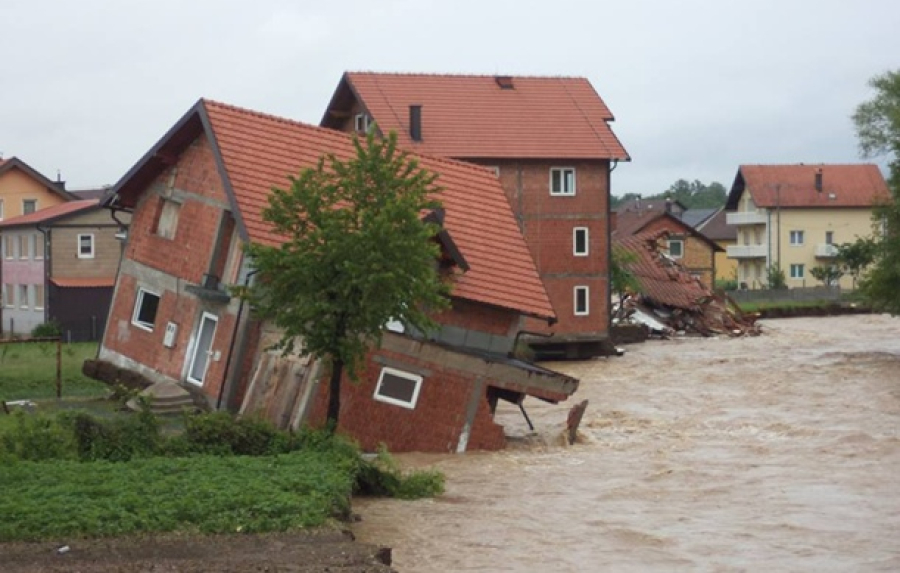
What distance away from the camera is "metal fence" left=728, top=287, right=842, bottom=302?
10319 centimetres

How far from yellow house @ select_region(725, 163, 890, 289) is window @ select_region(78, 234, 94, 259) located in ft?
187

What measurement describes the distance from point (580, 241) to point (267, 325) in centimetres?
3230

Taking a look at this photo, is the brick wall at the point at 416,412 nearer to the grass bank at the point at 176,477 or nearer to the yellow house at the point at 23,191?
the grass bank at the point at 176,477

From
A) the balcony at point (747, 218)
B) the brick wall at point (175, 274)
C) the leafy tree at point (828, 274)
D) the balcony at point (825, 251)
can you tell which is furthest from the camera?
the balcony at point (747, 218)

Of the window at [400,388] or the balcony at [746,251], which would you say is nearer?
the window at [400,388]

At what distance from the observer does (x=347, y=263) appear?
2461 centimetres

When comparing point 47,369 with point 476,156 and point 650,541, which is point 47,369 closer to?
point 476,156

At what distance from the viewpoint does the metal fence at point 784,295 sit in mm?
103188

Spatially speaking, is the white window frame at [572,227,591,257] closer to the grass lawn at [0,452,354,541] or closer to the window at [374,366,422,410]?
the window at [374,366,422,410]

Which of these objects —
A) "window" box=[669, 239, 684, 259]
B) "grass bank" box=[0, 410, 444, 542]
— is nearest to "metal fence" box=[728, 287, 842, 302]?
"window" box=[669, 239, 684, 259]

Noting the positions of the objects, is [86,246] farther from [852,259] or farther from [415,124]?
[852,259]

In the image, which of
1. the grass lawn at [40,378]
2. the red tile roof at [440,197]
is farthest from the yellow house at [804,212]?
the red tile roof at [440,197]

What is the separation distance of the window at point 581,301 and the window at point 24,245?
2607 centimetres

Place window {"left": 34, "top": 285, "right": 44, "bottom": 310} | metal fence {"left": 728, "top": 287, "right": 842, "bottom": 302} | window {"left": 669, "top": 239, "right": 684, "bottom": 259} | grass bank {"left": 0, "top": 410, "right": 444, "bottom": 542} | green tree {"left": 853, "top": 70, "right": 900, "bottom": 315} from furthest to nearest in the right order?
window {"left": 669, "top": 239, "right": 684, "bottom": 259}, metal fence {"left": 728, "top": 287, "right": 842, "bottom": 302}, window {"left": 34, "top": 285, "right": 44, "bottom": 310}, green tree {"left": 853, "top": 70, "right": 900, "bottom": 315}, grass bank {"left": 0, "top": 410, "right": 444, "bottom": 542}
